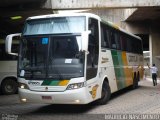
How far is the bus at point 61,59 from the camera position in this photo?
11156mm

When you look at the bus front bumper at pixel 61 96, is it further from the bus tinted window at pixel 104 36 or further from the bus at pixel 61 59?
the bus tinted window at pixel 104 36

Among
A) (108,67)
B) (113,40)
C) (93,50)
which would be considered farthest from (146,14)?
(93,50)

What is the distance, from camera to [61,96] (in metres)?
11.1

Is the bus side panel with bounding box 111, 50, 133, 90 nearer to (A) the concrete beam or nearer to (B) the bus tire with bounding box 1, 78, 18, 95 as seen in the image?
(A) the concrete beam

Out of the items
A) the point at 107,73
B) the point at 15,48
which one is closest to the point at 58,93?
the point at 107,73

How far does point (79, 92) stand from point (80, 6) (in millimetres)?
10605

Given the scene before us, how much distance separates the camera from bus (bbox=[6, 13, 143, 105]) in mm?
11156

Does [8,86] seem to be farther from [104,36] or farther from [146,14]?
[146,14]

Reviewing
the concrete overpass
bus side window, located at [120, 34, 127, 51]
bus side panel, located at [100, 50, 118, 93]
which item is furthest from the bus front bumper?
the concrete overpass

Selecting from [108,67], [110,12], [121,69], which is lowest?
[121,69]

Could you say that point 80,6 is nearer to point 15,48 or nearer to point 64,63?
point 15,48

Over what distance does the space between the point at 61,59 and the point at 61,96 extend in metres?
1.14

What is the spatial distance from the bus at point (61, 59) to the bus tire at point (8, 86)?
747cm

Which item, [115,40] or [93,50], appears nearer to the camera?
[93,50]
